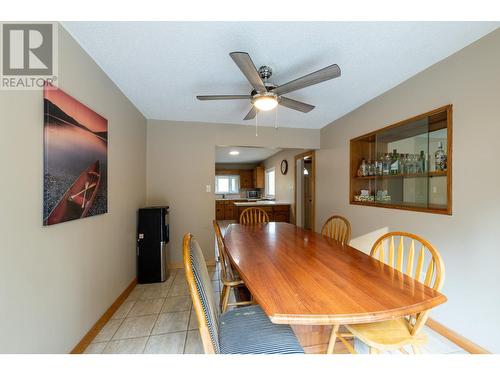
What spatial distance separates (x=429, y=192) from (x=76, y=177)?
2984 millimetres

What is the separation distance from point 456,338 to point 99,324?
9.43 feet

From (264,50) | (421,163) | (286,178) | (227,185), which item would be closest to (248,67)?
(264,50)

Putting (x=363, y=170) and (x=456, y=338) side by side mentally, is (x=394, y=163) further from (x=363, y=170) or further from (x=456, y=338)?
(x=456, y=338)

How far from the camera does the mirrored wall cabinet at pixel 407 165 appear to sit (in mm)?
1862

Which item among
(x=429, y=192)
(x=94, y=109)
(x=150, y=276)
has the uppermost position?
(x=94, y=109)

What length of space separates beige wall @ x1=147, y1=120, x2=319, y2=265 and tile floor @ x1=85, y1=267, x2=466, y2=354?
96cm

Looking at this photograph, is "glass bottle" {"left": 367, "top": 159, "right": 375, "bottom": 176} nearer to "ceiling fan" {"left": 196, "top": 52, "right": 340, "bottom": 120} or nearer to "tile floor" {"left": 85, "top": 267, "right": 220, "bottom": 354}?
"ceiling fan" {"left": 196, "top": 52, "right": 340, "bottom": 120}

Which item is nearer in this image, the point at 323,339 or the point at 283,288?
the point at 283,288

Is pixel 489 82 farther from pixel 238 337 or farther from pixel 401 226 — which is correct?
pixel 238 337

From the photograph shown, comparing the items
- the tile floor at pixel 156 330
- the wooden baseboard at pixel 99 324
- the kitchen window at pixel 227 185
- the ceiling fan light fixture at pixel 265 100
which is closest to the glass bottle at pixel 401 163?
the tile floor at pixel 156 330

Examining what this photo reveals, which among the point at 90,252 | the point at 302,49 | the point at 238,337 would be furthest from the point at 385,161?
the point at 90,252

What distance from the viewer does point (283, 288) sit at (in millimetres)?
975

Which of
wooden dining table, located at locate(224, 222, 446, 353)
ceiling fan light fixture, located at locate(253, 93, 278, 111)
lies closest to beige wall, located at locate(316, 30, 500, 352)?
wooden dining table, located at locate(224, 222, 446, 353)

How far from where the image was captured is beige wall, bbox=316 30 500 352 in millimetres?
1444
